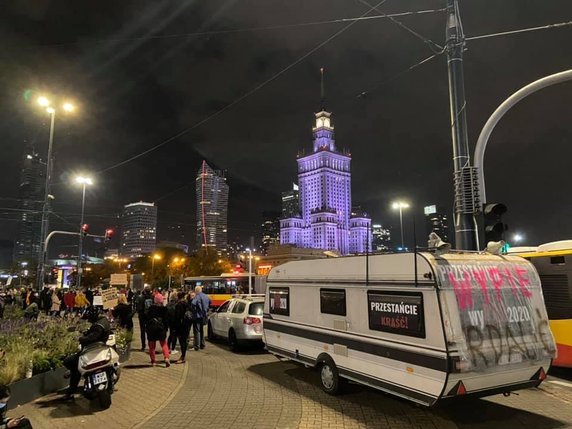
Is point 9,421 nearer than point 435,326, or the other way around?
point 9,421

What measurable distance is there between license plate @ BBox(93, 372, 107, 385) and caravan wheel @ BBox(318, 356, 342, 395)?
407 cm

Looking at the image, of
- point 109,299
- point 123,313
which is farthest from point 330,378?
point 109,299

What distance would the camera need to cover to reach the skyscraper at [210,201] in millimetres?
120875

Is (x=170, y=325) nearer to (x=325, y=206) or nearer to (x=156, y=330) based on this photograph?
(x=156, y=330)

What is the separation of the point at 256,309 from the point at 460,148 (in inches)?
303

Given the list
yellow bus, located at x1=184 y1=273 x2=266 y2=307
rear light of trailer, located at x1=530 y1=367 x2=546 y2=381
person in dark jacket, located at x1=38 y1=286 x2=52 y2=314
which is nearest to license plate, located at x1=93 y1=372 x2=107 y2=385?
rear light of trailer, located at x1=530 y1=367 x2=546 y2=381

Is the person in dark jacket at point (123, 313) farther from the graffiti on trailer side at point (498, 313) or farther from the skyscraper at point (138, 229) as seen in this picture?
the skyscraper at point (138, 229)

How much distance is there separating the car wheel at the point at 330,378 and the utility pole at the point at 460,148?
3.95 m

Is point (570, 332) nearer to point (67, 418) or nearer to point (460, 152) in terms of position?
point (460, 152)

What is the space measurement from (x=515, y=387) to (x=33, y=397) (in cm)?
830

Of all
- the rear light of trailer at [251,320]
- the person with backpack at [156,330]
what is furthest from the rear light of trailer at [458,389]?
the rear light of trailer at [251,320]

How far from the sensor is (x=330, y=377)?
325 inches

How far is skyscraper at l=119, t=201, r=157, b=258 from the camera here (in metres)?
80.7

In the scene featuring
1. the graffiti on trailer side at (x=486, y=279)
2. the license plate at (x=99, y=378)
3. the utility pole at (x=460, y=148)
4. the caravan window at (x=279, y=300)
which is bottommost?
the license plate at (x=99, y=378)
